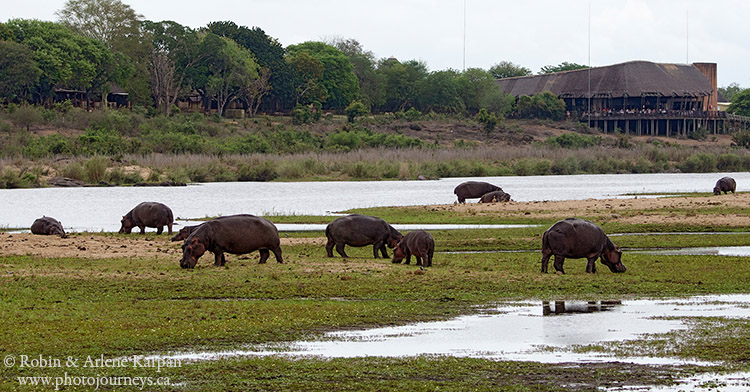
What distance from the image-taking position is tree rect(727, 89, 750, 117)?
411 feet

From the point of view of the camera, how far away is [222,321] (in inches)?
505

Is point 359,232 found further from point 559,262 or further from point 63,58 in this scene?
point 63,58

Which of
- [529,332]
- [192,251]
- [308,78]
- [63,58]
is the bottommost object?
[529,332]

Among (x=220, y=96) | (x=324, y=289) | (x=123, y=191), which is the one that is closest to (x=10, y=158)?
(x=123, y=191)

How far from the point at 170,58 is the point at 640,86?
4928cm

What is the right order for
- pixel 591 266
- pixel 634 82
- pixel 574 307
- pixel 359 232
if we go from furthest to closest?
pixel 634 82 → pixel 359 232 → pixel 591 266 → pixel 574 307

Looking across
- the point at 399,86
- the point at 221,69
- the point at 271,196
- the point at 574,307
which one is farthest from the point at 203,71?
the point at 574,307

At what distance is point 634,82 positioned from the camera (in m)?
107

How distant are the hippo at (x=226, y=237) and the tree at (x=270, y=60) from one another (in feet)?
272

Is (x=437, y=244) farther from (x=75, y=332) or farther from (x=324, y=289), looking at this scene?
(x=75, y=332)

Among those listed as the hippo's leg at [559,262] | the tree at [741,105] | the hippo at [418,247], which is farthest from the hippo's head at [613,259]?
the tree at [741,105]

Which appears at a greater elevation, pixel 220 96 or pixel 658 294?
pixel 220 96

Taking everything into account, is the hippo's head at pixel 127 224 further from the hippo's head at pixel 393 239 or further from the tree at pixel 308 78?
the tree at pixel 308 78

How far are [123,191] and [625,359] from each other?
41618 millimetres
